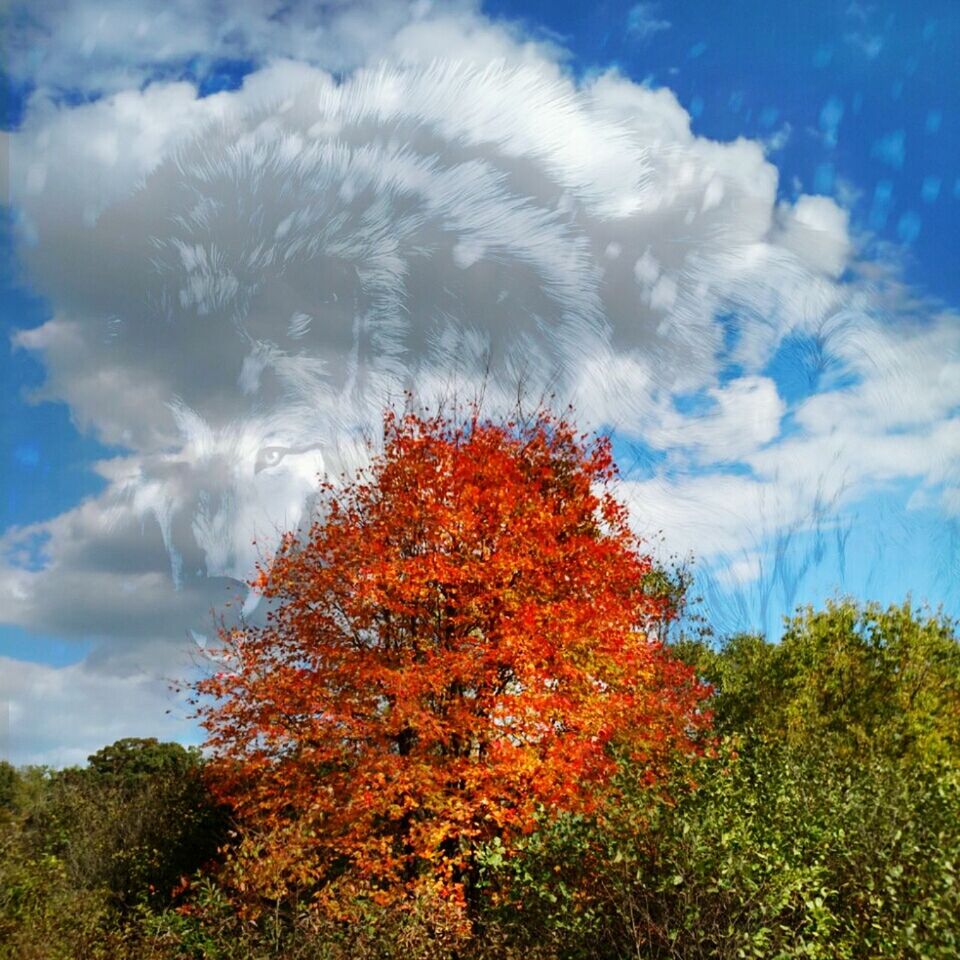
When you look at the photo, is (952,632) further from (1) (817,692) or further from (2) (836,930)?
(2) (836,930)

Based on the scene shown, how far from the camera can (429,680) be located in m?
18.2

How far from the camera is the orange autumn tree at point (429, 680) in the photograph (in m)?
18.0

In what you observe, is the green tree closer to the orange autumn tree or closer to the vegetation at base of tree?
the vegetation at base of tree

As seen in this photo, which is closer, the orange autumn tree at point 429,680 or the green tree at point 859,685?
the orange autumn tree at point 429,680

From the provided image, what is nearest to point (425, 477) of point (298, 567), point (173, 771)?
point (298, 567)

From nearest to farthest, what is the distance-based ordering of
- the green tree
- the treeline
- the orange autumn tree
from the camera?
the treeline, the orange autumn tree, the green tree

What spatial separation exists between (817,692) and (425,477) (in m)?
17.3

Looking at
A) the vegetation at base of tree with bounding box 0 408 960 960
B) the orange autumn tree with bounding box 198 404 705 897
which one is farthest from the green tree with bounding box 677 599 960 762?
the orange autumn tree with bounding box 198 404 705 897

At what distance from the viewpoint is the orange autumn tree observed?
59.0 ft

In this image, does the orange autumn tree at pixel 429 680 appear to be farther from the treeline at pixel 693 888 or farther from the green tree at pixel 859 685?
the green tree at pixel 859 685

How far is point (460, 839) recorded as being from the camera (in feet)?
60.4

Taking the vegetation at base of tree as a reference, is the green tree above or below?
above

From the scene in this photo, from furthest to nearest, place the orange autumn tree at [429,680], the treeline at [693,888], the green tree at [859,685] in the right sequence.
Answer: the green tree at [859,685] < the orange autumn tree at [429,680] < the treeline at [693,888]

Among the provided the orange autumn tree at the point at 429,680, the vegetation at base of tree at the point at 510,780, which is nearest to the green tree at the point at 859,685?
the vegetation at base of tree at the point at 510,780
